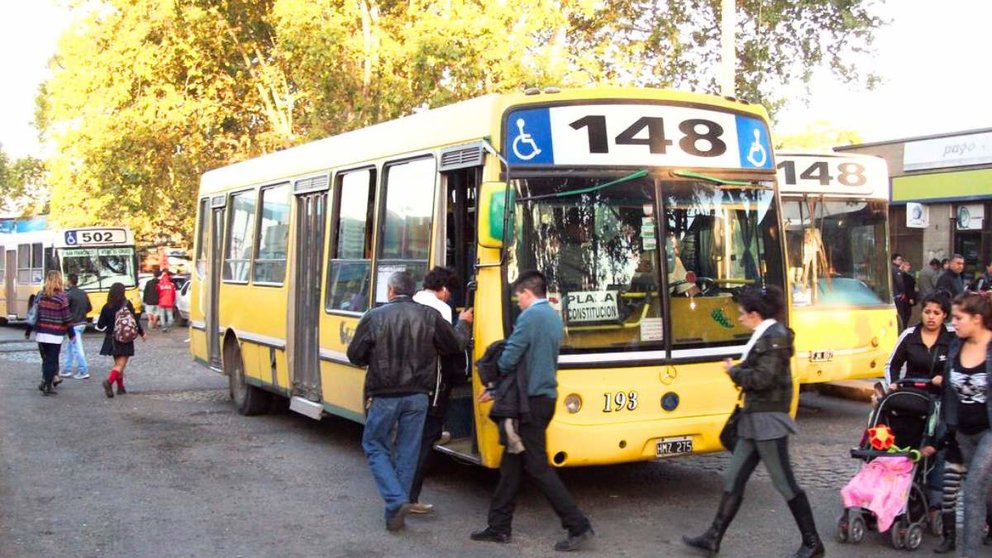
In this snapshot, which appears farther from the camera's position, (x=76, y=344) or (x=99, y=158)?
(x=99, y=158)

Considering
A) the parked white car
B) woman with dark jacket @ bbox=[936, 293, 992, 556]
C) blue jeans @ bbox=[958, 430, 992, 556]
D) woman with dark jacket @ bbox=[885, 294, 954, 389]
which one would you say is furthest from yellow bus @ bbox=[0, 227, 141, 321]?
blue jeans @ bbox=[958, 430, 992, 556]

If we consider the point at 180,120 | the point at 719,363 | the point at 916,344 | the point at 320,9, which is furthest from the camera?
the point at 180,120

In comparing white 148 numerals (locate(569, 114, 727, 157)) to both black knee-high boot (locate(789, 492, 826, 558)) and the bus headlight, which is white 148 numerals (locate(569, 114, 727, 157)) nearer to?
the bus headlight

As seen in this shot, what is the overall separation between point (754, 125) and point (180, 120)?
2008 centimetres

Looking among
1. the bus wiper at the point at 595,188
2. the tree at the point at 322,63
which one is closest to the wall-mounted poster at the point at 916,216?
the tree at the point at 322,63

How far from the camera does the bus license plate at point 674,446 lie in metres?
7.76

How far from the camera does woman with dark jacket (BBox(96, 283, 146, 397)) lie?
15.0 m

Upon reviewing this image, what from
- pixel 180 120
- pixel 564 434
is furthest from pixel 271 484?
pixel 180 120

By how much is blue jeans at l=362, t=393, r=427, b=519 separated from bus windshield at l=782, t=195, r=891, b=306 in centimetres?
665

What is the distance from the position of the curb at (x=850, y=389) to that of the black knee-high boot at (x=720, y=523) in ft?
26.8

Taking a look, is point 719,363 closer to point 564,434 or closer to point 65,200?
point 564,434

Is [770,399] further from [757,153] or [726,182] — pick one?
[757,153]

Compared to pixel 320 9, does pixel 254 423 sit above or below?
below

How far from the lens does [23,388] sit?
16.3 m
